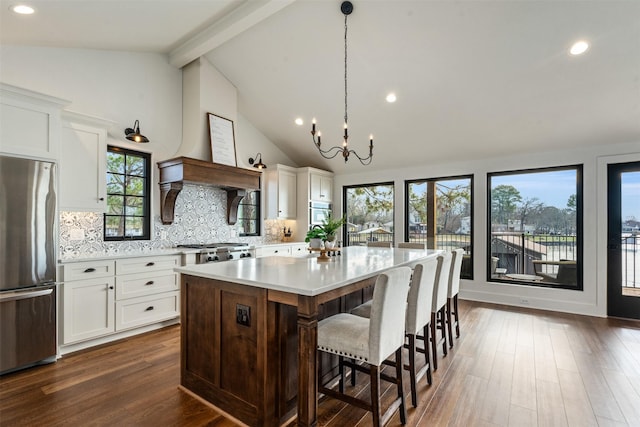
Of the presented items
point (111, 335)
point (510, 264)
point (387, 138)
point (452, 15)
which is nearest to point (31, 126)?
point (111, 335)

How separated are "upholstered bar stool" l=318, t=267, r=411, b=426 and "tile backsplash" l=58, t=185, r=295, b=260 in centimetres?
293

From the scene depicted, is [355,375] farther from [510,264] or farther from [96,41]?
[96,41]

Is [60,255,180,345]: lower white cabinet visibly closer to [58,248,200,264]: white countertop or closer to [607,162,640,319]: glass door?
[58,248,200,264]: white countertop

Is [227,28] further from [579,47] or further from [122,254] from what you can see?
[579,47]

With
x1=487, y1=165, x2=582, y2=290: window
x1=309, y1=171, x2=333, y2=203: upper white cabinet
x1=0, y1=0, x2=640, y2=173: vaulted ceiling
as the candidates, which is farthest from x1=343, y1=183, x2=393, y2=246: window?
x1=487, y1=165, x2=582, y2=290: window

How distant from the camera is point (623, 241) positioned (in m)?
4.22

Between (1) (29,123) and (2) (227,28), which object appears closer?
(1) (29,123)

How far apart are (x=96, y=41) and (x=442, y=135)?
4653 millimetres

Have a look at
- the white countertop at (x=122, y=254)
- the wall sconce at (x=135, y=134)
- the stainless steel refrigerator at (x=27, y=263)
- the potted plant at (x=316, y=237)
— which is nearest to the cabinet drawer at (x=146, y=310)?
the white countertop at (x=122, y=254)

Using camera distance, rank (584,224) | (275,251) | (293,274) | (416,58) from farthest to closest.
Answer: (275,251) < (584,224) < (416,58) < (293,274)

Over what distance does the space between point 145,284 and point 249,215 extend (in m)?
2.45

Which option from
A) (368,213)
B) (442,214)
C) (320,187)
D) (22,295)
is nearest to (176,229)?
(22,295)

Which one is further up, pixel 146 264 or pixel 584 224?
pixel 584 224

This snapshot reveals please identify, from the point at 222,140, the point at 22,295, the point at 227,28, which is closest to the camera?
the point at 22,295
